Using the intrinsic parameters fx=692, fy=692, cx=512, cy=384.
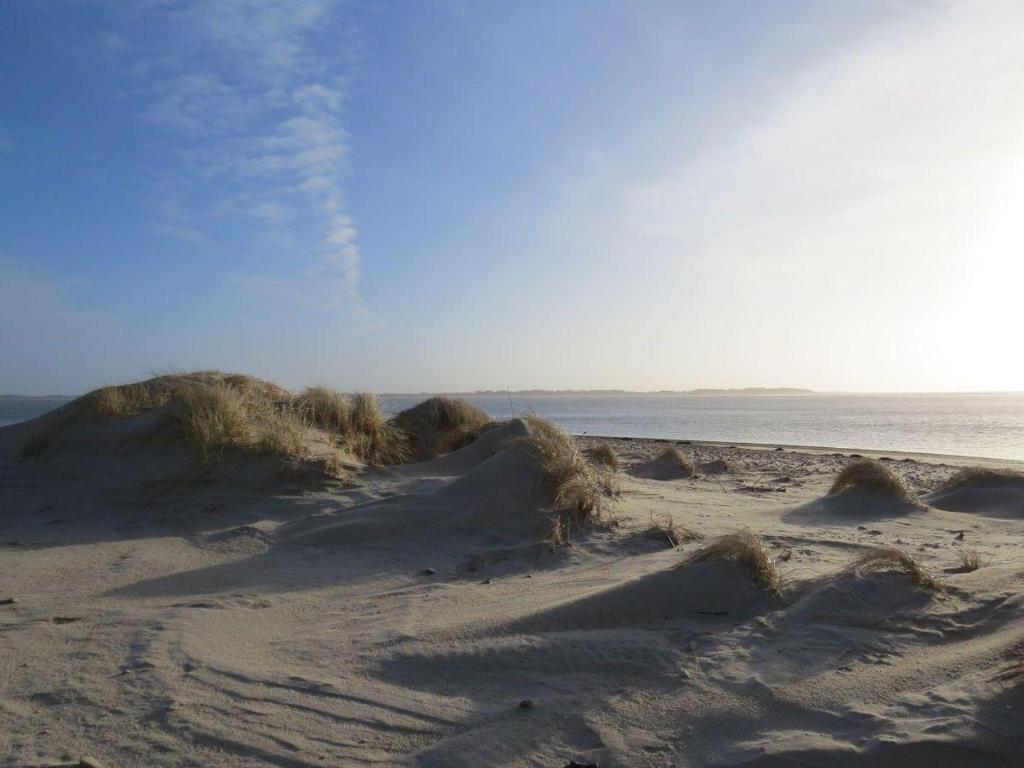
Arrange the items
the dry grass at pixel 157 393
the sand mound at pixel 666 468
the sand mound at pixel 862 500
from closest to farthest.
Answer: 1. the sand mound at pixel 862 500
2. the dry grass at pixel 157 393
3. the sand mound at pixel 666 468

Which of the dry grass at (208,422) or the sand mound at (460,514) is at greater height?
the dry grass at (208,422)

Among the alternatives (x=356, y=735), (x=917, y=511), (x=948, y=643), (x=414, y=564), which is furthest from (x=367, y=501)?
(x=917, y=511)

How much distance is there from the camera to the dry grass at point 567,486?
6020 mm

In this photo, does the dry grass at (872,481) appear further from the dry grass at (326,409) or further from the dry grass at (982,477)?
the dry grass at (326,409)

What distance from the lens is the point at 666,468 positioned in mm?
10766

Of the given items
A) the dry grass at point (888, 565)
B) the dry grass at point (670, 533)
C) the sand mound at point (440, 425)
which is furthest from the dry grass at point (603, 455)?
the dry grass at point (888, 565)

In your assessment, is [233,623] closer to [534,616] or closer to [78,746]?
[78,746]

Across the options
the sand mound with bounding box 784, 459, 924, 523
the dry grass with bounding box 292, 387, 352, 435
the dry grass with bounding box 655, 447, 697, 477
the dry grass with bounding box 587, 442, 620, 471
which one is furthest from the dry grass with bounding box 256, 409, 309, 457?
the dry grass with bounding box 655, 447, 697, 477

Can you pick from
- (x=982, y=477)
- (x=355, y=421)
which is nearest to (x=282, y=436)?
(x=355, y=421)

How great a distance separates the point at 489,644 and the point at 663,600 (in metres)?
1.10

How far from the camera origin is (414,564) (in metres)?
5.44

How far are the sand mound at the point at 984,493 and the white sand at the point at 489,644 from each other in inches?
33.6

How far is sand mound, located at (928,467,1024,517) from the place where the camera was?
24.5 ft

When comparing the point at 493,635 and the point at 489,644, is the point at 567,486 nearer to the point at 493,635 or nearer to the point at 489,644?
the point at 493,635
